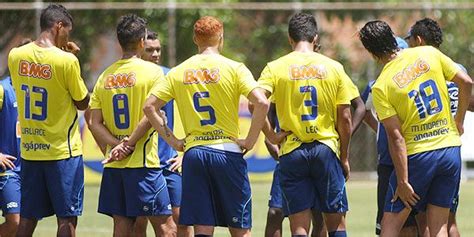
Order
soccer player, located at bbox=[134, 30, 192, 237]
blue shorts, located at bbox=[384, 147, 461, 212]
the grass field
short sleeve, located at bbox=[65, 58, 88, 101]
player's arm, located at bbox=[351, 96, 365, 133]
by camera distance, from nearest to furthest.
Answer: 1. blue shorts, located at bbox=[384, 147, 461, 212]
2. short sleeve, located at bbox=[65, 58, 88, 101]
3. player's arm, located at bbox=[351, 96, 365, 133]
4. soccer player, located at bbox=[134, 30, 192, 237]
5. the grass field

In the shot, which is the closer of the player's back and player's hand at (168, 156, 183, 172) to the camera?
player's hand at (168, 156, 183, 172)

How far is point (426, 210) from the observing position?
9797 millimetres

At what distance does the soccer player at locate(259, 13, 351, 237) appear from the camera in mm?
9938

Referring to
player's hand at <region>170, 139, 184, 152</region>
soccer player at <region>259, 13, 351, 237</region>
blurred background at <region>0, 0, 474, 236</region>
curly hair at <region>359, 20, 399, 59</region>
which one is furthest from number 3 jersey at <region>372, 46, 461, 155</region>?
blurred background at <region>0, 0, 474, 236</region>

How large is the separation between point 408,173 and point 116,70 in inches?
110

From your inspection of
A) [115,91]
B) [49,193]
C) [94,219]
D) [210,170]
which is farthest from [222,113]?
[94,219]

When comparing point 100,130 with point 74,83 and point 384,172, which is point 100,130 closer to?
point 74,83

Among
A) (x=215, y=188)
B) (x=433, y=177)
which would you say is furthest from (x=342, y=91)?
(x=215, y=188)

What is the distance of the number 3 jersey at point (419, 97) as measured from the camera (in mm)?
9492

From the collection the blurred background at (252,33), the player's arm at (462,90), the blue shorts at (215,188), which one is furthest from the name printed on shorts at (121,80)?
the blurred background at (252,33)

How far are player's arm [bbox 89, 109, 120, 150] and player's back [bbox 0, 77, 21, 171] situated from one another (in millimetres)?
1278

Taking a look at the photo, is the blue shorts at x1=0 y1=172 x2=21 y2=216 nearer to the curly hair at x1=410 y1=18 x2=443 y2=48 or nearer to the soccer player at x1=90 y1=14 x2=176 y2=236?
the soccer player at x1=90 y1=14 x2=176 y2=236

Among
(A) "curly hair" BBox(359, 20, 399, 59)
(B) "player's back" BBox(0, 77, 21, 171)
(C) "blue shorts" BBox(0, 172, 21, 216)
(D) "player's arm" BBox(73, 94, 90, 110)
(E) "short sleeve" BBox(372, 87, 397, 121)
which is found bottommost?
(C) "blue shorts" BBox(0, 172, 21, 216)

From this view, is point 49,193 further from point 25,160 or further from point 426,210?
point 426,210
